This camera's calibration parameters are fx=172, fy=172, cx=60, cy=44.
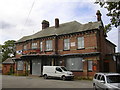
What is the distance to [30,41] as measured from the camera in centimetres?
3634

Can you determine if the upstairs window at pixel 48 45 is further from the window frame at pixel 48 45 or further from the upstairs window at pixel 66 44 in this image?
the upstairs window at pixel 66 44

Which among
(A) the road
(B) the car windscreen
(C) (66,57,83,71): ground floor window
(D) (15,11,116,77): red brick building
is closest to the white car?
(B) the car windscreen

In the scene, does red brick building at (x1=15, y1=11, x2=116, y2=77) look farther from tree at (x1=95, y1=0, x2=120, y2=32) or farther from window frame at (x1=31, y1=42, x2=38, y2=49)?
tree at (x1=95, y1=0, x2=120, y2=32)

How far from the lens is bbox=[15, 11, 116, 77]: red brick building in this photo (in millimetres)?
26703

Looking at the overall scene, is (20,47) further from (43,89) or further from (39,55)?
(43,89)

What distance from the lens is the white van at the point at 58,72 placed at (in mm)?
24664

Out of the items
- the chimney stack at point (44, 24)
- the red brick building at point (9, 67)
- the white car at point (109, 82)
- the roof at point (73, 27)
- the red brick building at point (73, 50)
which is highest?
the chimney stack at point (44, 24)

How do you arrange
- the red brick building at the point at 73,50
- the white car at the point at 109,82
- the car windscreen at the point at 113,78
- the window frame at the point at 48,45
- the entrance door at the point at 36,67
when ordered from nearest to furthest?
the white car at the point at 109,82 → the car windscreen at the point at 113,78 → the red brick building at the point at 73,50 → the window frame at the point at 48,45 → the entrance door at the point at 36,67

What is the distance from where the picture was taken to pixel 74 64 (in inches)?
1129

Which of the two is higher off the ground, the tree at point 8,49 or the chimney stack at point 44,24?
the chimney stack at point 44,24

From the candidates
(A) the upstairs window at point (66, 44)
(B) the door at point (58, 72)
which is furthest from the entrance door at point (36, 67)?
(B) the door at point (58, 72)

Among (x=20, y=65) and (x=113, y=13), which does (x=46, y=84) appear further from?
(x=20, y=65)

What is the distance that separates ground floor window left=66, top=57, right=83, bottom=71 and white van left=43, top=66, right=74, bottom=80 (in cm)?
291

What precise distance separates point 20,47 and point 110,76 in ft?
98.7
